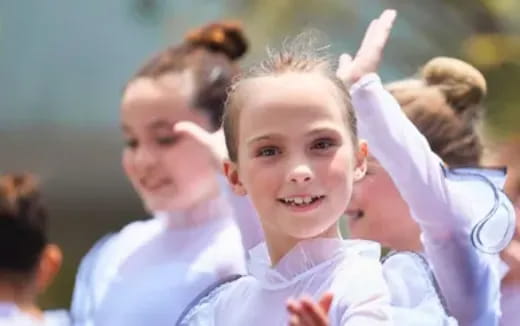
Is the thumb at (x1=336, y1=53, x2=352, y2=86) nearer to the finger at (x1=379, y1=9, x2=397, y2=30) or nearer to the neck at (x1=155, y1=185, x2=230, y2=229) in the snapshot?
the finger at (x1=379, y1=9, x2=397, y2=30)

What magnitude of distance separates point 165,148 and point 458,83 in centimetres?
35

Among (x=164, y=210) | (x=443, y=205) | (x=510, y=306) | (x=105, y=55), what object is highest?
(x=105, y=55)

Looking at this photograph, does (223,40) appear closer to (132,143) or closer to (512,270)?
(132,143)

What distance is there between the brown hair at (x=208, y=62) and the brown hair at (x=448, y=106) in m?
0.24

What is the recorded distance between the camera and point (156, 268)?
4.61ft

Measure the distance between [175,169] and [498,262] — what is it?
1.35 ft

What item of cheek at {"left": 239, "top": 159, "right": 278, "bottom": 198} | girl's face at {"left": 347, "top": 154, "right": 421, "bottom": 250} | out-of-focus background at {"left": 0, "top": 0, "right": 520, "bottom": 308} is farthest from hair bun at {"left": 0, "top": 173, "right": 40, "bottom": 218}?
out-of-focus background at {"left": 0, "top": 0, "right": 520, "bottom": 308}

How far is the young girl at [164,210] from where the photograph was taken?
1.38 meters

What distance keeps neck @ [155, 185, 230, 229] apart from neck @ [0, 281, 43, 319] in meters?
0.19

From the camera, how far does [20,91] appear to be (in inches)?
123

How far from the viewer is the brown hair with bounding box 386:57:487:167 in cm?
125

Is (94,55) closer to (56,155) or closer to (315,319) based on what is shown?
(56,155)

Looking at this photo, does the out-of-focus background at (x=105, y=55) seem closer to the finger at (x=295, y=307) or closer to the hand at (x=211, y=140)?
the hand at (x=211, y=140)

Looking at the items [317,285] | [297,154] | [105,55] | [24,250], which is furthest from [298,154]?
[105,55]
